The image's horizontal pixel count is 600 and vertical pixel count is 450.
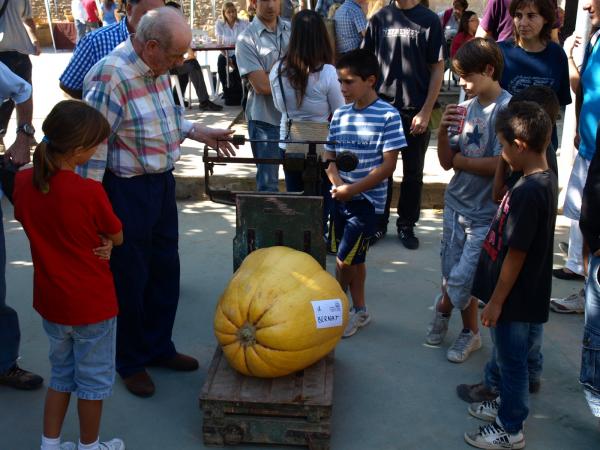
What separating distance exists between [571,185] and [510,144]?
2.05m

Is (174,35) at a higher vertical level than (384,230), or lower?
higher

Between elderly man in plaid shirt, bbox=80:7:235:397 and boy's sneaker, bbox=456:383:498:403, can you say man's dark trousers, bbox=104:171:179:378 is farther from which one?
boy's sneaker, bbox=456:383:498:403

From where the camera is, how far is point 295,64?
4934mm

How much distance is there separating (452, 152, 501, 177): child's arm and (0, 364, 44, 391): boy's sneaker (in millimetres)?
2453

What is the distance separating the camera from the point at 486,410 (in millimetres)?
3520

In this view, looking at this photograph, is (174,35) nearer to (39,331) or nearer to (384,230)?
(39,331)

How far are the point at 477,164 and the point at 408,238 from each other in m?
2.18

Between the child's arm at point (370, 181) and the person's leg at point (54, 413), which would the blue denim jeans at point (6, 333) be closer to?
the person's leg at point (54, 413)

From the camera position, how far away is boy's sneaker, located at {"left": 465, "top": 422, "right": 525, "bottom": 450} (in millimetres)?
3275

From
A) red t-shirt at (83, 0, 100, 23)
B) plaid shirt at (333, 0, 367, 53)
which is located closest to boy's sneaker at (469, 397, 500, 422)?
plaid shirt at (333, 0, 367, 53)

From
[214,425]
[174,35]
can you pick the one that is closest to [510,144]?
[174,35]

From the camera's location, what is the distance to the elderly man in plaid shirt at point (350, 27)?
7.32 meters

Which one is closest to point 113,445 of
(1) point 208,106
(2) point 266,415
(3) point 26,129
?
(2) point 266,415

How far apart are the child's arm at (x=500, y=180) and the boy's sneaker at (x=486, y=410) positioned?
0.99 metres
